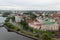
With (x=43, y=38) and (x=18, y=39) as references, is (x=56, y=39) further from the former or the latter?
(x=18, y=39)

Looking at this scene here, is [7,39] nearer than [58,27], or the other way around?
[7,39]

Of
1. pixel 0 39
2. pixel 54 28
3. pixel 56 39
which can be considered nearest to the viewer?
pixel 56 39

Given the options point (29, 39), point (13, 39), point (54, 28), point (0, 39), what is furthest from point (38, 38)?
point (54, 28)

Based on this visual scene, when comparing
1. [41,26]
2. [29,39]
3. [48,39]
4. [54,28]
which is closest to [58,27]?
[54,28]

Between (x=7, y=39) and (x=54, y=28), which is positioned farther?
(x=54, y=28)

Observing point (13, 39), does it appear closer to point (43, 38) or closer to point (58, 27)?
point (43, 38)

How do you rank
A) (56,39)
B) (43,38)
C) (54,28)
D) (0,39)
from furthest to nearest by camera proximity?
(54,28) → (0,39) → (56,39) → (43,38)

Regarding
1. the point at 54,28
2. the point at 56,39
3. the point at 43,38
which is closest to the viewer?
the point at 43,38
